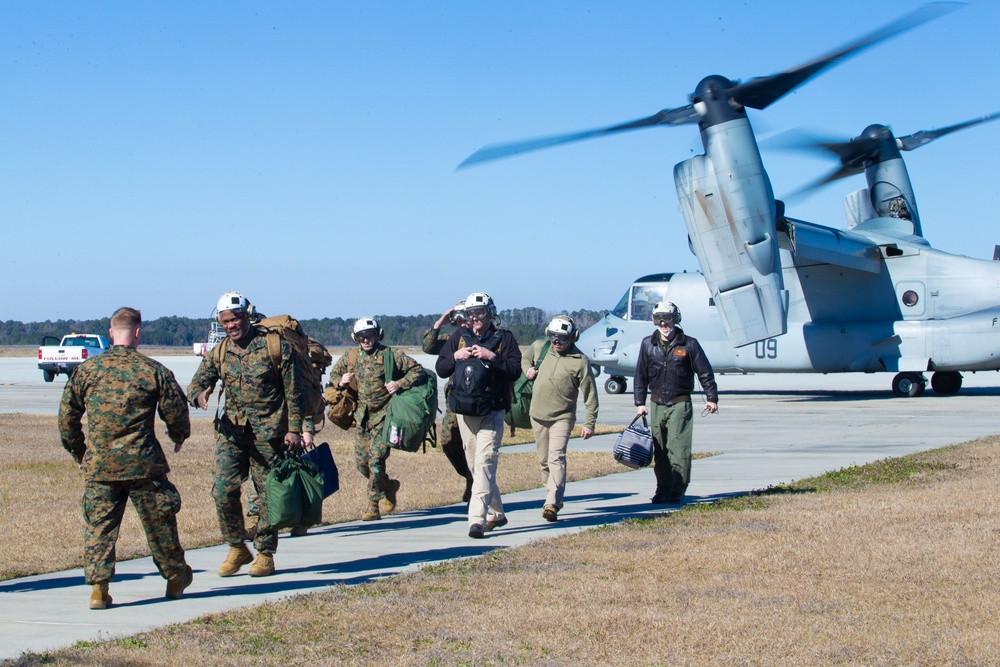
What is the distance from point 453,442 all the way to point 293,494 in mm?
3344

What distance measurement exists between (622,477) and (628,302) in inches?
697

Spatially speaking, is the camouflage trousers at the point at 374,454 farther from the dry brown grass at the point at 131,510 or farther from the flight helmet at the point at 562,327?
the flight helmet at the point at 562,327

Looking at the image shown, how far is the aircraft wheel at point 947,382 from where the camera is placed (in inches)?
1118

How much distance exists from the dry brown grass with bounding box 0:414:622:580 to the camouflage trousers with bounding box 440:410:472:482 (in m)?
0.67

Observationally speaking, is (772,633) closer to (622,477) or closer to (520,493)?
(520,493)

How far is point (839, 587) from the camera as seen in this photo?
6.75 meters

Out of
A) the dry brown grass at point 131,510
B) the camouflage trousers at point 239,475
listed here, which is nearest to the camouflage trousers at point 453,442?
the dry brown grass at point 131,510

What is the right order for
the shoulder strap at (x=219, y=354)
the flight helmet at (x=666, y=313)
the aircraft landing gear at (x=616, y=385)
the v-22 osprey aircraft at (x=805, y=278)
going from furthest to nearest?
1. the aircraft landing gear at (x=616, y=385)
2. the v-22 osprey aircraft at (x=805, y=278)
3. the flight helmet at (x=666, y=313)
4. the shoulder strap at (x=219, y=354)

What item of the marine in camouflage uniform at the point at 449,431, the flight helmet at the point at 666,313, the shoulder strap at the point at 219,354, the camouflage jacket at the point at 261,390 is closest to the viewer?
the camouflage jacket at the point at 261,390

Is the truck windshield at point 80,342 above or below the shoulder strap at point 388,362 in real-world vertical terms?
above

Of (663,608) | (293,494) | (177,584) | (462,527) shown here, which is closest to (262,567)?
(293,494)

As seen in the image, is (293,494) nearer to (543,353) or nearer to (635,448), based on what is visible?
(543,353)

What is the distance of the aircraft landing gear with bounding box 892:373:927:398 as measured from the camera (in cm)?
2762

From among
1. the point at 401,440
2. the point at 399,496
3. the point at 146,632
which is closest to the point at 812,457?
the point at 399,496
